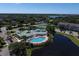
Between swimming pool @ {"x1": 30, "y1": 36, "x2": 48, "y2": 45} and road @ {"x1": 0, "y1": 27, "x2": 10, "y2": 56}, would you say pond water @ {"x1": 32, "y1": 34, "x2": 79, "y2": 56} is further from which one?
road @ {"x1": 0, "y1": 27, "x2": 10, "y2": 56}

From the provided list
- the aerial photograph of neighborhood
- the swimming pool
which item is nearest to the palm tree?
the aerial photograph of neighborhood

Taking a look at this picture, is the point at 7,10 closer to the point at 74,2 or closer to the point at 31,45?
the point at 31,45

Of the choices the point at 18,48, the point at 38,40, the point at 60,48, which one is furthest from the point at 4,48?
the point at 60,48

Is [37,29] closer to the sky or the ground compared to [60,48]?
closer to the sky

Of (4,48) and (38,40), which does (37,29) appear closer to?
(38,40)

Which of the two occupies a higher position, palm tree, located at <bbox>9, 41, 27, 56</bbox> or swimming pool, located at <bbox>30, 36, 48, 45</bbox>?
swimming pool, located at <bbox>30, 36, 48, 45</bbox>

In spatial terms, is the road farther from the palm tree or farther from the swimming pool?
the swimming pool

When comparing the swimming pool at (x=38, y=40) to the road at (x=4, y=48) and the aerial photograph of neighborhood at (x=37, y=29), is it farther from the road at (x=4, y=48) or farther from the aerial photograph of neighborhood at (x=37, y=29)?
the road at (x=4, y=48)

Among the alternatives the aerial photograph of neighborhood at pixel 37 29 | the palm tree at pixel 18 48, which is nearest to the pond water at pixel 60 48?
the aerial photograph of neighborhood at pixel 37 29
